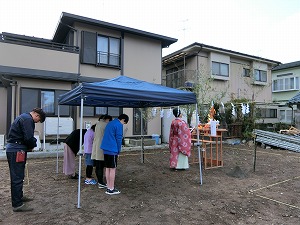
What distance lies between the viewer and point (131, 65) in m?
12.6

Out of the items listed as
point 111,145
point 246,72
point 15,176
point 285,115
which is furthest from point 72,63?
point 285,115

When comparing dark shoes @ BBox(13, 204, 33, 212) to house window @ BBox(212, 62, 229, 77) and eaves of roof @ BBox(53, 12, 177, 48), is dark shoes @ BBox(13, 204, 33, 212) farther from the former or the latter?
house window @ BBox(212, 62, 229, 77)

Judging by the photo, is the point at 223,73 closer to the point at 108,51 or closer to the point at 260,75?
the point at 260,75

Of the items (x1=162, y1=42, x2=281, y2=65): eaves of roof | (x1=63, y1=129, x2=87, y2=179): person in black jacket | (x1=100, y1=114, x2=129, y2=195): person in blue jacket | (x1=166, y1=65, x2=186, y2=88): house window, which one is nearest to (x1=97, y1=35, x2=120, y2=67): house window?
(x1=162, y1=42, x2=281, y2=65): eaves of roof

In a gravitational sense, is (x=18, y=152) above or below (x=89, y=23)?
below

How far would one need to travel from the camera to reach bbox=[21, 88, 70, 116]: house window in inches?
383

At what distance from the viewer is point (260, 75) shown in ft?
60.0

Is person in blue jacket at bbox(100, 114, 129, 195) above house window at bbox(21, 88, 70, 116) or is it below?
below

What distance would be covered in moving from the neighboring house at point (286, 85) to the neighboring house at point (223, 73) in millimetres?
1569

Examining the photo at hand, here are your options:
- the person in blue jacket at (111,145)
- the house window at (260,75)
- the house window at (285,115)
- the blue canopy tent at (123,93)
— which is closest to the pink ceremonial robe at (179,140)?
the blue canopy tent at (123,93)

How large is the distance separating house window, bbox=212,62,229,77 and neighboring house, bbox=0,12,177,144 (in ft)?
13.2

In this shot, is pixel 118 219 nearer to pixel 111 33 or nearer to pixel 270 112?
pixel 111 33

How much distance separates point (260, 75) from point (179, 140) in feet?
47.8

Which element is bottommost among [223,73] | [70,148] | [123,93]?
[70,148]
